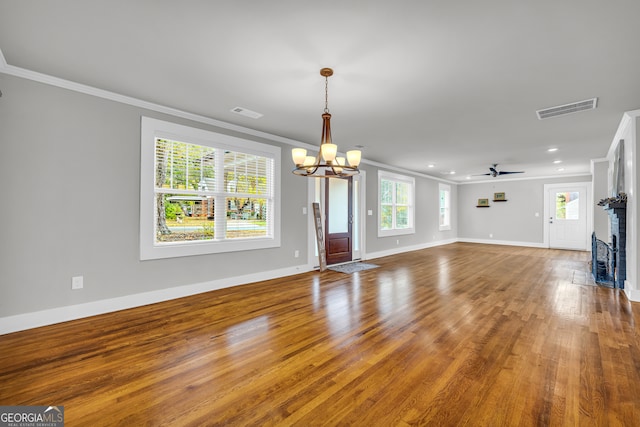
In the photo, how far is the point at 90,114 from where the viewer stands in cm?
312

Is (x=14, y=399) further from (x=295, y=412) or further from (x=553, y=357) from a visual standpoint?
(x=553, y=357)

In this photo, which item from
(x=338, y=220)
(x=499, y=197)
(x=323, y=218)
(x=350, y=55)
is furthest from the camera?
(x=499, y=197)

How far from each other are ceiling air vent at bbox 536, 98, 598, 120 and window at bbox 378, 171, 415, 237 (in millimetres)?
3965

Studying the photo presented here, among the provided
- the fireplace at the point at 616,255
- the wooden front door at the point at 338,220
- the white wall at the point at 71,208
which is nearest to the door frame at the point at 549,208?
the fireplace at the point at 616,255

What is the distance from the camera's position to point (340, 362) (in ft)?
7.00

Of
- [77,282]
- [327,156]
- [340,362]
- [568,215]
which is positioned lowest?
[340,362]

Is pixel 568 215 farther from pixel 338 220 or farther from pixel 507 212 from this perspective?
pixel 338 220

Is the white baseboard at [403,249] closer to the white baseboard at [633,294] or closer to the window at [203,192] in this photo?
the window at [203,192]

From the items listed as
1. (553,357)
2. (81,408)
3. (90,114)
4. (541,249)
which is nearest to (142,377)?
(81,408)

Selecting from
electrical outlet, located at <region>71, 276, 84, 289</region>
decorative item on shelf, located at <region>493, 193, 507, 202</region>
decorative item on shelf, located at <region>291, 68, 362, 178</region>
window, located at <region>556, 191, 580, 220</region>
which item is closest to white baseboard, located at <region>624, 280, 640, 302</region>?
decorative item on shelf, located at <region>291, 68, 362, 178</region>

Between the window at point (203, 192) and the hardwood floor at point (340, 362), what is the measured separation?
880mm

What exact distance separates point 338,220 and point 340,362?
169 inches

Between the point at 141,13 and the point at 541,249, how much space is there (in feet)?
36.3

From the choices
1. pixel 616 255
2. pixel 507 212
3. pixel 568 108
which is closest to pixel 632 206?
pixel 616 255
